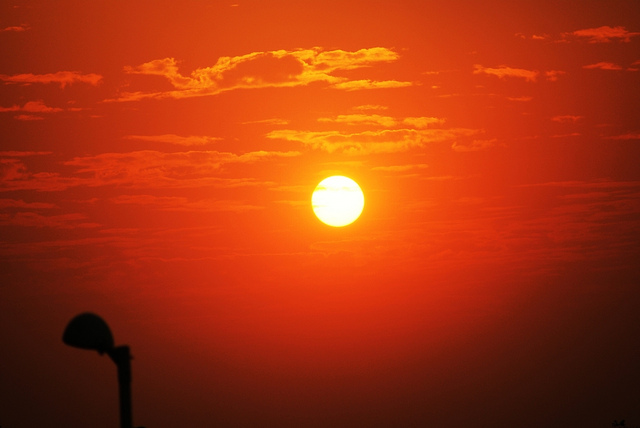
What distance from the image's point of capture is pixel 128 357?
97375 millimetres

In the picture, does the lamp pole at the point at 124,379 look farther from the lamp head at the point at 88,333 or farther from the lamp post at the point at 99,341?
the lamp head at the point at 88,333

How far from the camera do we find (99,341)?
3829 inches

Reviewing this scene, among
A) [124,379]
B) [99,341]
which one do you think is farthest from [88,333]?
[124,379]

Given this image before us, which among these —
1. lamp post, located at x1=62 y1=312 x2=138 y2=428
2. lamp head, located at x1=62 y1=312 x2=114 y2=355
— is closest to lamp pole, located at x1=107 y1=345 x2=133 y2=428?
lamp post, located at x1=62 y1=312 x2=138 y2=428

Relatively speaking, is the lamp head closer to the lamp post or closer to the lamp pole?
the lamp post

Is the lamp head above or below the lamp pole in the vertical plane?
above

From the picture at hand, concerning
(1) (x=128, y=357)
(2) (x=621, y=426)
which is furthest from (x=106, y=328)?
(2) (x=621, y=426)

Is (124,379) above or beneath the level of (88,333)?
beneath

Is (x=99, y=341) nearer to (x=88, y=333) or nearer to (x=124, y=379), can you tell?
(x=88, y=333)

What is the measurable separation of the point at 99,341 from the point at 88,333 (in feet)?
0.43

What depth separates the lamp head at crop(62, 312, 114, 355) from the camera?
97.2m

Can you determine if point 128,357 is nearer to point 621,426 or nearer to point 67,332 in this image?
point 67,332

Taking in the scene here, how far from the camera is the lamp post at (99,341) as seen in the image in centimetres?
9719

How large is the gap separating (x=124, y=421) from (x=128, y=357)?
75 cm
